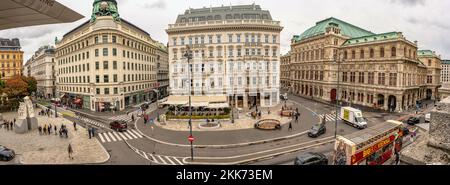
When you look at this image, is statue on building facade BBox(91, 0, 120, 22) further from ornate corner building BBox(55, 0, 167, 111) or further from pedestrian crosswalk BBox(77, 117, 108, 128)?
pedestrian crosswalk BBox(77, 117, 108, 128)

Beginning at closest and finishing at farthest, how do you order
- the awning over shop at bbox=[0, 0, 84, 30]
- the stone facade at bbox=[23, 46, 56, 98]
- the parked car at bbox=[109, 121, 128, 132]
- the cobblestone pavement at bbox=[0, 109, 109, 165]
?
the awning over shop at bbox=[0, 0, 84, 30]
the cobblestone pavement at bbox=[0, 109, 109, 165]
the parked car at bbox=[109, 121, 128, 132]
the stone facade at bbox=[23, 46, 56, 98]

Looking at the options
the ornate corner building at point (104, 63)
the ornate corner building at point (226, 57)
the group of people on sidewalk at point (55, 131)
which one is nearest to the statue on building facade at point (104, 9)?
the ornate corner building at point (104, 63)

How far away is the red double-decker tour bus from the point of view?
12125mm

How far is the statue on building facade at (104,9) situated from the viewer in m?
40.3

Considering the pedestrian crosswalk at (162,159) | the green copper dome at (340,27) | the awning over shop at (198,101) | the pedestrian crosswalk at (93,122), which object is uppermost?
the green copper dome at (340,27)

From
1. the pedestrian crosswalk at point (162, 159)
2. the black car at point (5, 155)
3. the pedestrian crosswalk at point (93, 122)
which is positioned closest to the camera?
the black car at point (5, 155)

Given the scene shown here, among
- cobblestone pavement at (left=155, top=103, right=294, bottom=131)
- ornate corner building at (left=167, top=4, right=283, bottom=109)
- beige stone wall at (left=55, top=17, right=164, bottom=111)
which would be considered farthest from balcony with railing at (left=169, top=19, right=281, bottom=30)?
cobblestone pavement at (left=155, top=103, right=294, bottom=131)

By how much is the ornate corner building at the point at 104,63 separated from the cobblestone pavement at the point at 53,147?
51.2ft

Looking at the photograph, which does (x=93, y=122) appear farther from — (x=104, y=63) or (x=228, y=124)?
(x=228, y=124)

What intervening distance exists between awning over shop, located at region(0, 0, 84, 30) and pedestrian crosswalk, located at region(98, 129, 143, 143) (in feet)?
71.1

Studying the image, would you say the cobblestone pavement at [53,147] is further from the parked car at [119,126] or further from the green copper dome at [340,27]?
the green copper dome at [340,27]

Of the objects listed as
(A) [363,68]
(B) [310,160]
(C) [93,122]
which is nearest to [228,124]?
(B) [310,160]

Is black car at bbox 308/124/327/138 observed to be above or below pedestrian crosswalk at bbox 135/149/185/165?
above
